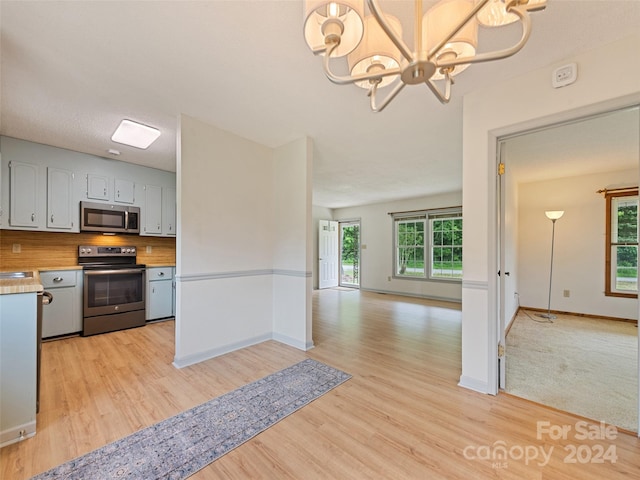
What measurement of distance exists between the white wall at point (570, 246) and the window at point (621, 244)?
78 mm

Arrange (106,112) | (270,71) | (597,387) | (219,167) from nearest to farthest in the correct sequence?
1. (270,71)
2. (597,387)
3. (106,112)
4. (219,167)

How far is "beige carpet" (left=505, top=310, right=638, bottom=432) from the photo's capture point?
196 centimetres

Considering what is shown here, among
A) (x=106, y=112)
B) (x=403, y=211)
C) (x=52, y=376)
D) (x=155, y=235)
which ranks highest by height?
(x=106, y=112)

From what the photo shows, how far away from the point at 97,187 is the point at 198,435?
145 inches

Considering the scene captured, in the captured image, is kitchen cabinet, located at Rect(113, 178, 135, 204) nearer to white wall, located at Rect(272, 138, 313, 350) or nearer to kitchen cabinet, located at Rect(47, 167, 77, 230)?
kitchen cabinet, located at Rect(47, 167, 77, 230)

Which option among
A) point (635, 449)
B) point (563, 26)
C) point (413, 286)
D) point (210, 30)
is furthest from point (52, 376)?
point (413, 286)

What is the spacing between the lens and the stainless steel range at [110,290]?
3471 millimetres

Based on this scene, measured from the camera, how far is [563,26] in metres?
1.54

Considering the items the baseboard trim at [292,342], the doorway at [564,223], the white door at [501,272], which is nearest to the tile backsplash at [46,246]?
the baseboard trim at [292,342]

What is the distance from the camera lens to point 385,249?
23.0 feet

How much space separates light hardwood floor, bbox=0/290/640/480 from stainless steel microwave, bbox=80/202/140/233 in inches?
60.2

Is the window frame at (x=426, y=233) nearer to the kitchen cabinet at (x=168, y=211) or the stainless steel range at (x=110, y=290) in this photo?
the kitchen cabinet at (x=168, y=211)

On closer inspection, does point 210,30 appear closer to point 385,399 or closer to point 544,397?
point 385,399

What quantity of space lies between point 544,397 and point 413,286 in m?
4.44
